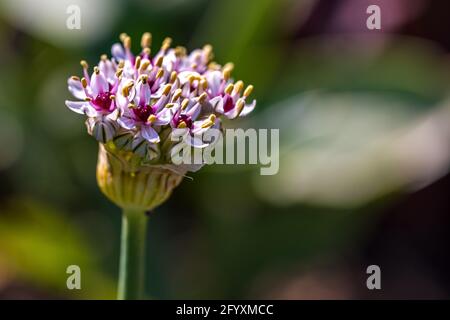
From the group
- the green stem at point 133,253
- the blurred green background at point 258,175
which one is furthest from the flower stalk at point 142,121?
the blurred green background at point 258,175

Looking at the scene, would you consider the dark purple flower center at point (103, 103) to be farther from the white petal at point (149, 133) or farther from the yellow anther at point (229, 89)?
the yellow anther at point (229, 89)

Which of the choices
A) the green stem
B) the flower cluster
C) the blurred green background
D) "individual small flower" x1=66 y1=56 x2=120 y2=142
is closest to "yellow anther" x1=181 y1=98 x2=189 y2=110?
the flower cluster

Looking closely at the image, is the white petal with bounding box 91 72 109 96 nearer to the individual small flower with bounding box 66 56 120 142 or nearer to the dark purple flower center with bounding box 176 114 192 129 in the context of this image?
the individual small flower with bounding box 66 56 120 142

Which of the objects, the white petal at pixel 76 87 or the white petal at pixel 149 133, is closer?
the white petal at pixel 149 133
